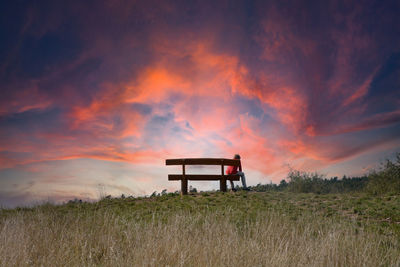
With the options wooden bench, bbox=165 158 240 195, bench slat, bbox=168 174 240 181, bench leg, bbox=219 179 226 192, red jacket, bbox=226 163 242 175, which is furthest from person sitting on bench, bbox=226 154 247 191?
bench slat, bbox=168 174 240 181

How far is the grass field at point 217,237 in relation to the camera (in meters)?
5.27

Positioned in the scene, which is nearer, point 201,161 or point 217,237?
point 217,237

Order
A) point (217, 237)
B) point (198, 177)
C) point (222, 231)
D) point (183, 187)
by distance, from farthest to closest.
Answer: point (198, 177)
point (183, 187)
point (222, 231)
point (217, 237)

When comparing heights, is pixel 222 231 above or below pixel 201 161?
below

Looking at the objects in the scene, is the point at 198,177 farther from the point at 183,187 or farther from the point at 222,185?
the point at 222,185

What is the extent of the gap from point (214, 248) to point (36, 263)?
9.62ft

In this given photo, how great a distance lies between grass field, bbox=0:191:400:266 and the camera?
5273mm

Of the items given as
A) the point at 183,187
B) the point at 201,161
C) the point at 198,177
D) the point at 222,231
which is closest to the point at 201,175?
the point at 198,177

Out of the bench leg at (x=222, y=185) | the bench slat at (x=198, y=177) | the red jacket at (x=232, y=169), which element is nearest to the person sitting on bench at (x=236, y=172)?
the red jacket at (x=232, y=169)

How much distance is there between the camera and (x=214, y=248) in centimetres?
559

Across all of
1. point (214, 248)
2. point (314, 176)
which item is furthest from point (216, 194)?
point (214, 248)

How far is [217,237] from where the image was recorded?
5.92m

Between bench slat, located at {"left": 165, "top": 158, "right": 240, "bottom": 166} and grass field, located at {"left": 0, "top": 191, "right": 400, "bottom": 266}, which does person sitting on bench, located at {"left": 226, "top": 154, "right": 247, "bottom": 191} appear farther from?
grass field, located at {"left": 0, "top": 191, "right": 400, "bottom": 266}

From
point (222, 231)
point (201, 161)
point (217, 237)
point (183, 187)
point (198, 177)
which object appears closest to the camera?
point (217, 237)
